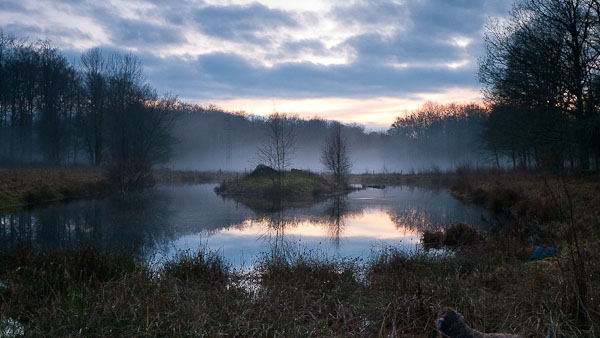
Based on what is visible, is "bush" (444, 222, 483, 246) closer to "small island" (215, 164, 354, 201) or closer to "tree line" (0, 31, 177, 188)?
"small island" (215, 164, 354, 201)

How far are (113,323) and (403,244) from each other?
9.20 metres

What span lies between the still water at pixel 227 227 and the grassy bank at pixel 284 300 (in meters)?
1.55

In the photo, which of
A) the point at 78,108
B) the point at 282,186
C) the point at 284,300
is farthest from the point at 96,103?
the point at 284,300

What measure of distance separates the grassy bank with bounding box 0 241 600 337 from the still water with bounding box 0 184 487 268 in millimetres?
1552

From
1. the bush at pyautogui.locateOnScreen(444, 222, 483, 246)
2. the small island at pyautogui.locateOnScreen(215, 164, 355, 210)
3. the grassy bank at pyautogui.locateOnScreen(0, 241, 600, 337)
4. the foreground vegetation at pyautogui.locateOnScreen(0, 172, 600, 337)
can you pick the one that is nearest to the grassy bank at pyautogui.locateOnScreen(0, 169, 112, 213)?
the small island at pyautogui.locateOnScreen(215, 164, 355, 210)

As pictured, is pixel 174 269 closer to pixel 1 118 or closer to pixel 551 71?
pixel 551 71

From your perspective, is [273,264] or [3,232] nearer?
[273,264]

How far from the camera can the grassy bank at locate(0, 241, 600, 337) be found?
458 centimetres

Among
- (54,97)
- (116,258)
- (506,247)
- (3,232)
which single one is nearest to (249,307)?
(116,258)

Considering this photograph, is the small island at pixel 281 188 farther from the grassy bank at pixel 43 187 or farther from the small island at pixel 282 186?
the grassy bank at pixel 43 187

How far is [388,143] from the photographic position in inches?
4779

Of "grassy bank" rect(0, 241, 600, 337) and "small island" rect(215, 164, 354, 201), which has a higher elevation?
"small island" rect(215, 164, 354, 201)

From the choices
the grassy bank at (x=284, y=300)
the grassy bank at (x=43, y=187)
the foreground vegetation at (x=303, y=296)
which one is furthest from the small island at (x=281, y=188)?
the grassy bank at (x=284, y=300)

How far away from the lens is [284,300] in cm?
592
